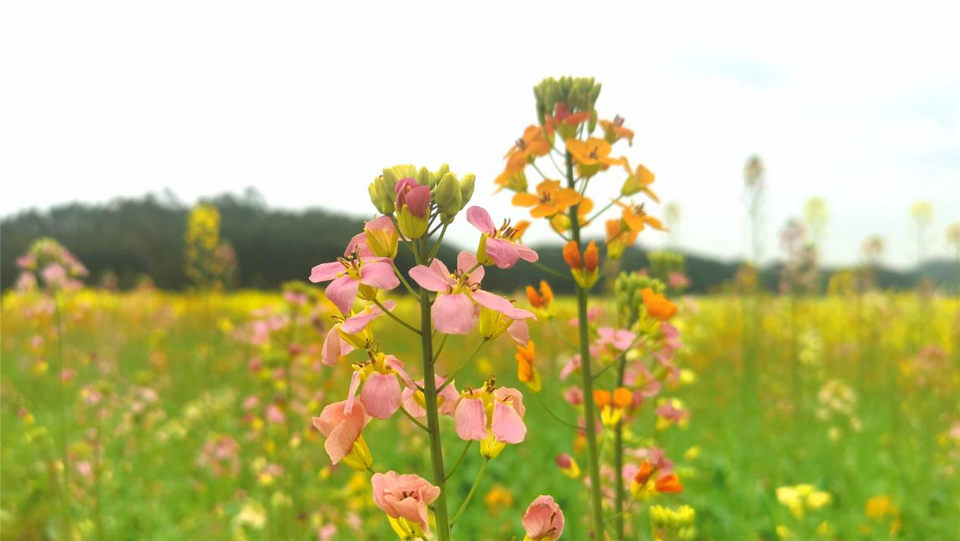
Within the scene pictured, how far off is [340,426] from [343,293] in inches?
9.2

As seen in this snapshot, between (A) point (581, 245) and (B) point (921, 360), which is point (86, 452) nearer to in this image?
(A) point (581, 245)

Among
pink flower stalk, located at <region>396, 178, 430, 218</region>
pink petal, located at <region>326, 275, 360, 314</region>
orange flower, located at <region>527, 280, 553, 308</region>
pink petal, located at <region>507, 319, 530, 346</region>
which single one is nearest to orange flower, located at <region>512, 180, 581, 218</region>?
orange flower, located at <region>527, 280, 553, 308</region>

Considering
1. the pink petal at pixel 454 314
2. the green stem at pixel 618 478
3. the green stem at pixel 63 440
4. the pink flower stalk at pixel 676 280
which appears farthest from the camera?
the pink flower stalk at pixel 676 280

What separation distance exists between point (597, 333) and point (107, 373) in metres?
5.54

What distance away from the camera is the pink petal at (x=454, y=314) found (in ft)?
3.21

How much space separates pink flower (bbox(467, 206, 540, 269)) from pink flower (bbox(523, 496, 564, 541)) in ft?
1.37

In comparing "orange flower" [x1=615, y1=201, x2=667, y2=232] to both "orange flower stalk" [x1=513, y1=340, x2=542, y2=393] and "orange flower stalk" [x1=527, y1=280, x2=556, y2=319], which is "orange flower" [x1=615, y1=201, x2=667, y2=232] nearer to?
"orange flower stalk" [x1=527, y1=280, x2=556, y2=319]

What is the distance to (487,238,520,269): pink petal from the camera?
1.09m

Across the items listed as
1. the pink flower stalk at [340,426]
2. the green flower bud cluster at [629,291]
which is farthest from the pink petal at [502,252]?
the green flower bud cluster at [629,291]

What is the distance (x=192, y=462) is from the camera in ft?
17.4

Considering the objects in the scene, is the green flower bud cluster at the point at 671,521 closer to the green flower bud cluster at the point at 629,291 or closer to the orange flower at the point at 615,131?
the green flower bud cluster at the point at 629,291

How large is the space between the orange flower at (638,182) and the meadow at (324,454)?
1.74 ft

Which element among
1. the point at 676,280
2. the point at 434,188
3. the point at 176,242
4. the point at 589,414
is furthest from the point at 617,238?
the point at 176,242

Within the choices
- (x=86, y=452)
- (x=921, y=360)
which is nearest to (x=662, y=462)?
(x=86, y=452)
